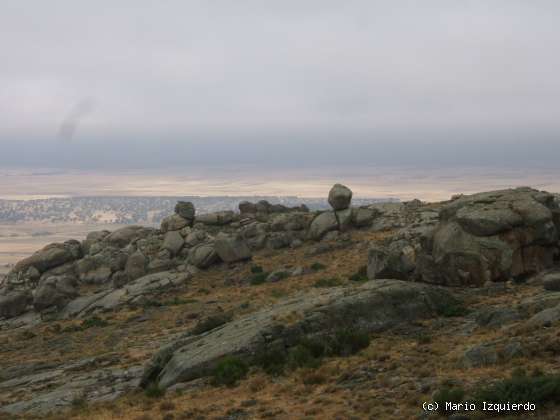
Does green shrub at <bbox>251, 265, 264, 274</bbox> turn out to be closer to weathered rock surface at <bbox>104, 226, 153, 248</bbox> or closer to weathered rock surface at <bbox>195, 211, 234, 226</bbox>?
weathered rock surface at <bbox>195, 211, 234, 226</bbox>

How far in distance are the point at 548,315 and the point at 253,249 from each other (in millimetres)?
35285

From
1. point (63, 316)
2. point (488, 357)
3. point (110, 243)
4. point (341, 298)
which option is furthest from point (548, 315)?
point (110, 243)

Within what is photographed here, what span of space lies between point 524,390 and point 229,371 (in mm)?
10814

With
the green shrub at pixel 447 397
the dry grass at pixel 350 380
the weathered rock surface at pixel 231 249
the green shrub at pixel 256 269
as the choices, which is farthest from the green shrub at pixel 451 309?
the weathered rock surface at pixel 231 249

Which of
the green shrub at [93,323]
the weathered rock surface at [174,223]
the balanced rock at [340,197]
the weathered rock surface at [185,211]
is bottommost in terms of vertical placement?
the green shrub at [93,323]

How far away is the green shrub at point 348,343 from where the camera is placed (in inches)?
840

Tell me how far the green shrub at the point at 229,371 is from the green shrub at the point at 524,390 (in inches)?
357

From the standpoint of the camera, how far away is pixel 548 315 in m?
20.0

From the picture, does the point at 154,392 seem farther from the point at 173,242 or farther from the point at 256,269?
the point at 173,242

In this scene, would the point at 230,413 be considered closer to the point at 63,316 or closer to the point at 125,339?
the point at 125,339

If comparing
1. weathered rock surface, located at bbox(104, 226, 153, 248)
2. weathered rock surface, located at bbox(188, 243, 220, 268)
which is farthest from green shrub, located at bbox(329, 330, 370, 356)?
weathered rock surface, located at bbox(104, 226, 153, 248)

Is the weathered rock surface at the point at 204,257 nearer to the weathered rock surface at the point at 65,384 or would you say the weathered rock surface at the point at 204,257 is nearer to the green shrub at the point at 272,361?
the weathered rock surface at the point at 65,384

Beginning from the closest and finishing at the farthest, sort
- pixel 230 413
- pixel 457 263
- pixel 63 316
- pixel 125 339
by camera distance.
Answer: pixel 230 413
pixel 457 263
pixel 125 339
pixel 63 316

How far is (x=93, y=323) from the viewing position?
127ft
